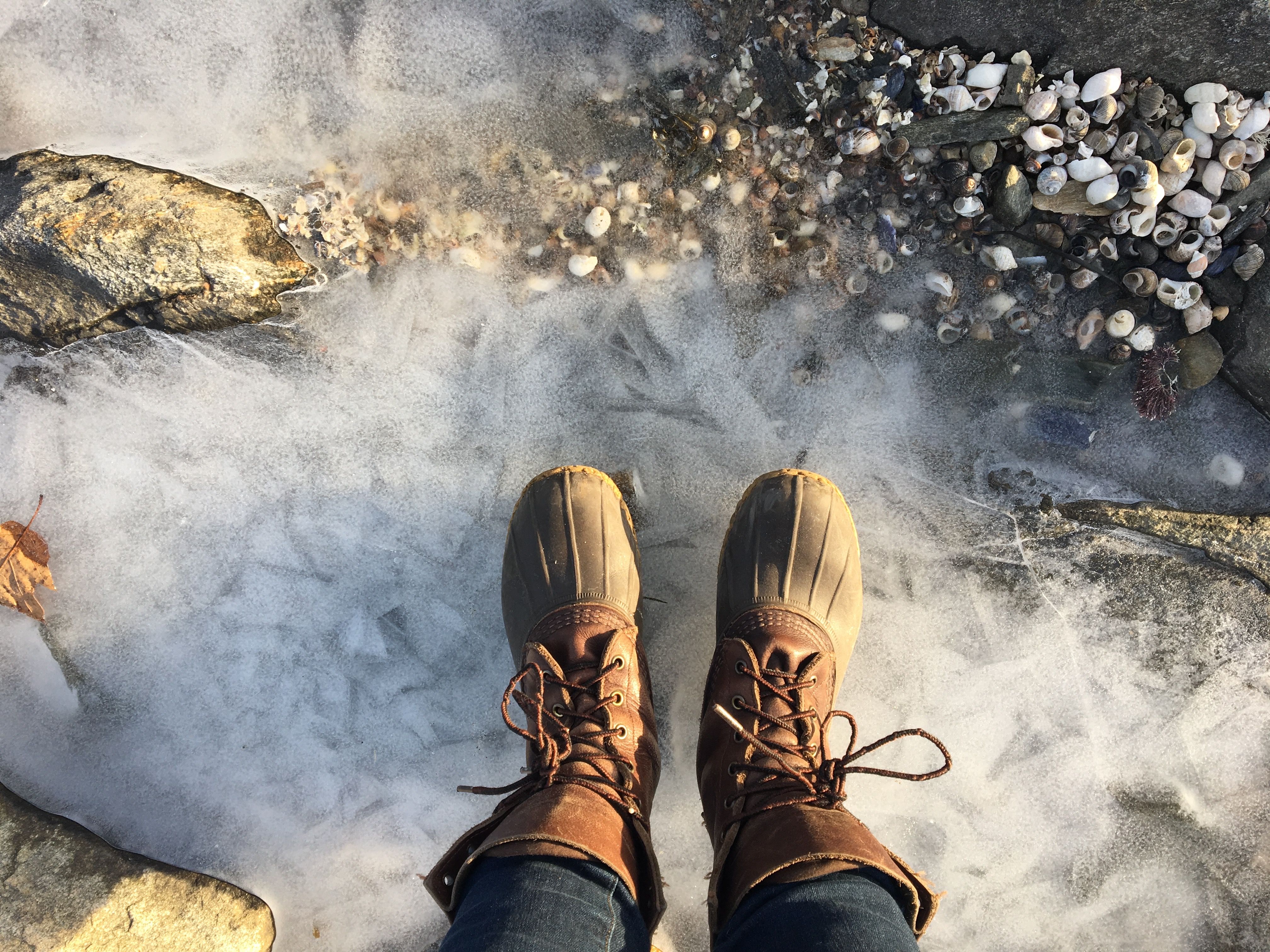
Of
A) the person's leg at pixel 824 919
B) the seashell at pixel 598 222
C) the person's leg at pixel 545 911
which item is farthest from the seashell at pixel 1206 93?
the person's leg at pixel 545 911

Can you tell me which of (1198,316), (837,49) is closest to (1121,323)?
(1198,316)

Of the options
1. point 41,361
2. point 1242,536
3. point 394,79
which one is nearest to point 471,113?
point 394,79

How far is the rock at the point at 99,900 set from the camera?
206cm

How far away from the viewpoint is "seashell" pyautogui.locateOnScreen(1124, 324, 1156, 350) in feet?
7.07

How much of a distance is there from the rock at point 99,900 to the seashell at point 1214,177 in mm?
3436

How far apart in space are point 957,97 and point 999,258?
18.2 inches

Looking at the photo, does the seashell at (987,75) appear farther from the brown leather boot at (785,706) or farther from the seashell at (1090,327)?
the brown leather boot at (785,706)

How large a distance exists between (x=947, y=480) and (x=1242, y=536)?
2.83 ft

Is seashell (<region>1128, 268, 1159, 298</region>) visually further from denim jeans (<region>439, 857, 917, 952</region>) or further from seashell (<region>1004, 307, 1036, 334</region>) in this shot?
denim jeans (<region>439, 857, 917, 952</region>)

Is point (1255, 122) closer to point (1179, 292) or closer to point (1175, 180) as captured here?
point (1175, 180)

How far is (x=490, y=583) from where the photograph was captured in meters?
2.33

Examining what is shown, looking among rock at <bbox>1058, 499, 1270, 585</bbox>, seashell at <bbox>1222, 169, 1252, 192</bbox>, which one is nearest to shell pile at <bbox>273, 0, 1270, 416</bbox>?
seashell at <bbox>1222, 169, 1252, 192</bbox>

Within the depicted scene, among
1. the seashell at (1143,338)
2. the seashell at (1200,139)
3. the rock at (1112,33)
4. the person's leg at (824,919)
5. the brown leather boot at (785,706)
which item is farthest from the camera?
the seashell at (1143,338)

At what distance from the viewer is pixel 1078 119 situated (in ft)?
6.70
